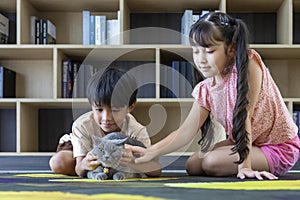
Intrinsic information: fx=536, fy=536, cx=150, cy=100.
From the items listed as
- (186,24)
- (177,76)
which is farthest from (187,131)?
(186,24)

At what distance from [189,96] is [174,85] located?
0.32 feet

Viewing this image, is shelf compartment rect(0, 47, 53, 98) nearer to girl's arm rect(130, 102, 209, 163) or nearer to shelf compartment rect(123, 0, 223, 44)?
shelf compartment rect(123, 0, 223, 44)

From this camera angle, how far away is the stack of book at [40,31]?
2686mm

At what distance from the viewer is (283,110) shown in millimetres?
1716

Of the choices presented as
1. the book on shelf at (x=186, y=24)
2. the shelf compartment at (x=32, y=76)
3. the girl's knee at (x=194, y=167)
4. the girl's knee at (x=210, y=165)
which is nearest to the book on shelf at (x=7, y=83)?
the shelf compartment at (x=32, y=76)

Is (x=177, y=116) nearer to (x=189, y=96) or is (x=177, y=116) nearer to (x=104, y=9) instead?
(x=189, y=96)

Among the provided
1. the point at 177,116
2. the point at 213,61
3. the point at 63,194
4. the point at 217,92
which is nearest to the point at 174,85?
the point at 177,116

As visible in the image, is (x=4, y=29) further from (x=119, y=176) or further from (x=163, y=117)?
(x=119, y=176)

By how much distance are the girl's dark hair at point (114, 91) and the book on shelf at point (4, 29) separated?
46.5 inches

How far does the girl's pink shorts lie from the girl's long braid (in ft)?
0.74

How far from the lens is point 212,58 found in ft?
4.93

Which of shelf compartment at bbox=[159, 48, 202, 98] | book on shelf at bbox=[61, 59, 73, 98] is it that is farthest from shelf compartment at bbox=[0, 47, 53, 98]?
shelf compartment at bbox=[159, 48, 202, 98]

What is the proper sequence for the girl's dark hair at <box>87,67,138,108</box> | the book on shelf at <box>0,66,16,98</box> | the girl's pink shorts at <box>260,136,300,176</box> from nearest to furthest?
the girl's dark hair at <box>87,67,138,108</box>, the girl's pink shorts at <box>260,136,300,176</box>, the book on shelf at <box>0,66,16,98</box>

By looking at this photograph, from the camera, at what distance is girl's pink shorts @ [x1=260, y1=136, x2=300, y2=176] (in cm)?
170
